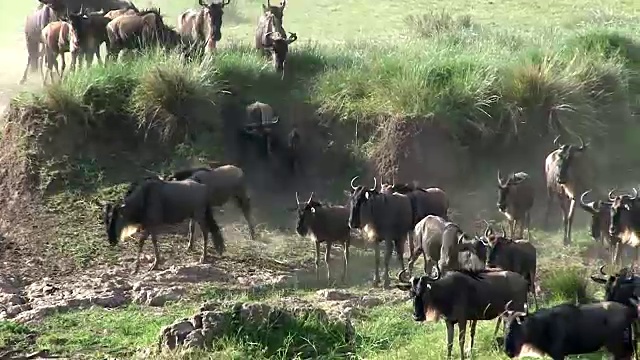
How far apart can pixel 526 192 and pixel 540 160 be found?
2685 millimetres

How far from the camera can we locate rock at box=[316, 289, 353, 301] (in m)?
13.1

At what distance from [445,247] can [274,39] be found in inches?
320

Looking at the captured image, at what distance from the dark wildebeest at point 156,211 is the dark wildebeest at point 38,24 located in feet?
32.7

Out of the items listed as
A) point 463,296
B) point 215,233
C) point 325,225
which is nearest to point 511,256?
point 463,296

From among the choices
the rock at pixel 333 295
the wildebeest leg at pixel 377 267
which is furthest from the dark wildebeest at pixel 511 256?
the wildebeest leg at pixel 377 267

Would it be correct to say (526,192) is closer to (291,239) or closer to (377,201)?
(377,201)

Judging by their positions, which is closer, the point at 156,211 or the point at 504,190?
the point at 156,211

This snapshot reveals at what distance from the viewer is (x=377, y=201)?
14.6m

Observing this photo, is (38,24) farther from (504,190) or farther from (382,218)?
(504,190)

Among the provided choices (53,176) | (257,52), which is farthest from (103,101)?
(257,52)

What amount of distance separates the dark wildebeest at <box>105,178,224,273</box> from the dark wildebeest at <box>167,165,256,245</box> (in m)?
0.33

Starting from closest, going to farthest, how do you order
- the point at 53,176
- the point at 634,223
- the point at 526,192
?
the point at 634,223, the point at 526,192, the point at 53,176

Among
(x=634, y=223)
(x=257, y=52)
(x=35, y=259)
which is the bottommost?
(x=35, y=259)

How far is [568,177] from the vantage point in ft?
52.7
